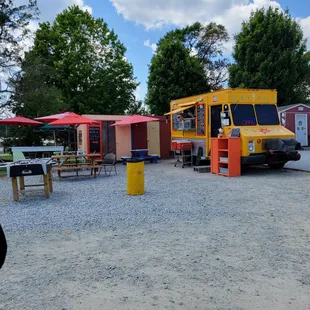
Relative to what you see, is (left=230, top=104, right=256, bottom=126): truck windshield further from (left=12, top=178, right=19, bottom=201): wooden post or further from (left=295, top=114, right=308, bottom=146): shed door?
(left=295, top=114, right=308, bottom=146): shed door

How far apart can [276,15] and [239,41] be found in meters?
3.29

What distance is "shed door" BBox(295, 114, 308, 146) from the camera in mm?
21391

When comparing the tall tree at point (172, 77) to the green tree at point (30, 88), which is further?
the tall tree at point (172, 77)

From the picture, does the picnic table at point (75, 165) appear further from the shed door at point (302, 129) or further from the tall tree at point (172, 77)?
the shed door at point (302, 129)

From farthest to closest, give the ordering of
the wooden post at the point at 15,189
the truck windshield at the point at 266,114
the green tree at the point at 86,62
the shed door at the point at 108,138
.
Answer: the green tree at the point at 86,62, the shed door at the point at 108,138, the truck windshield at the point at 266,114, the wooden post at the point at 15,189

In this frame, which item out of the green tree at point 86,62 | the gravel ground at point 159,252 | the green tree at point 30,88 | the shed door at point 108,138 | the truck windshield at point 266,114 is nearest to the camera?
the gravel ground at point 159,252

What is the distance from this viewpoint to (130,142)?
16453mm

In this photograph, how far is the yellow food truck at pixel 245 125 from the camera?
10227 mm

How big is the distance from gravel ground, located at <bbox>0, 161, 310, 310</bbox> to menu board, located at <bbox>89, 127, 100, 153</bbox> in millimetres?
8123

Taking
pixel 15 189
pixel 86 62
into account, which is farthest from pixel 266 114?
pixel 86 62

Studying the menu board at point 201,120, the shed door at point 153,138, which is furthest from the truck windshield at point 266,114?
the shed door at point 153,138

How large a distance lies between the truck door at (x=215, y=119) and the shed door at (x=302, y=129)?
11967 mm

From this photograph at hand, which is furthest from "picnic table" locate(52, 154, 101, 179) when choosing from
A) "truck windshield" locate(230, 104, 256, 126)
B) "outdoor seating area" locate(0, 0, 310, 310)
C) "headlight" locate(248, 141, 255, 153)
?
"headlight" locate(248, 141, 255, 153)

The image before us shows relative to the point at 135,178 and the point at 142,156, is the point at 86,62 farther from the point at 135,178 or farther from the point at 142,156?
the point at 135,178
